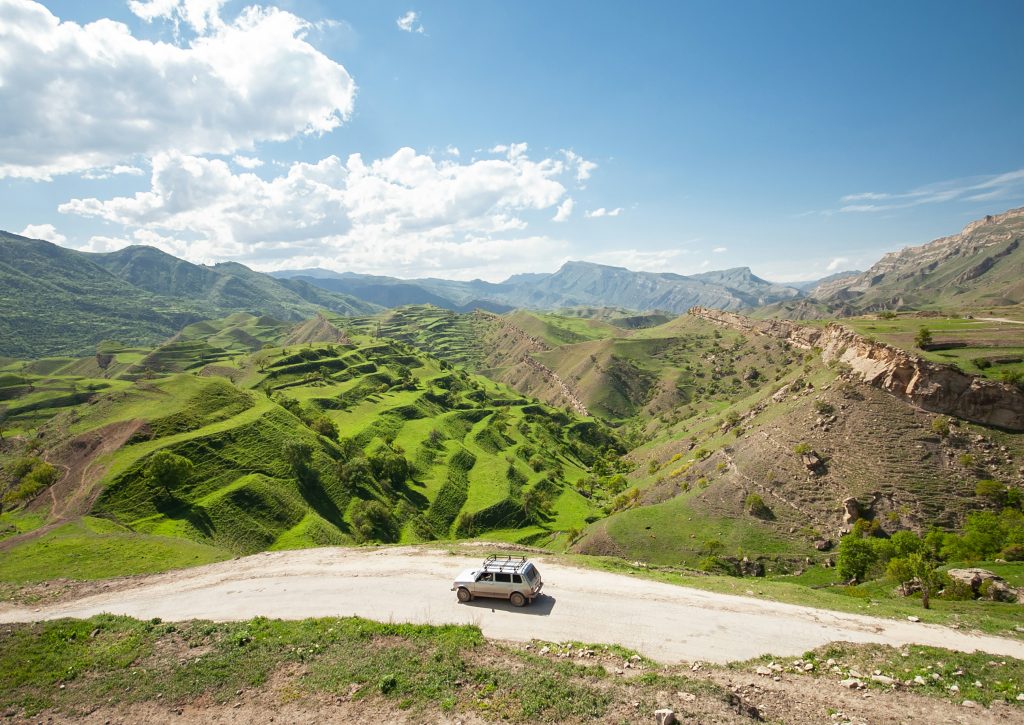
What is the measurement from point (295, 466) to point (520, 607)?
62.9m

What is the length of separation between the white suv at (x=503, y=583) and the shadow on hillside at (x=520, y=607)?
29 cm

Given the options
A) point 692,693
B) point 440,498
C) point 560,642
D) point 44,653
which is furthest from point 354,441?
point 692,693

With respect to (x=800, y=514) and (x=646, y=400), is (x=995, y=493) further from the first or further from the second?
(x=646, y=400)

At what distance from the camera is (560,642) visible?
834 inches

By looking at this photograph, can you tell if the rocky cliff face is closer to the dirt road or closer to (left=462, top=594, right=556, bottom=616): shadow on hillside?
the dirt road

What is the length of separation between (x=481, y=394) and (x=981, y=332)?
5240 inches

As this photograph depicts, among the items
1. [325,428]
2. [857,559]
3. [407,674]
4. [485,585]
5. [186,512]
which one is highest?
[407,674]

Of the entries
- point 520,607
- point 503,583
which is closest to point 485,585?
point 503,583

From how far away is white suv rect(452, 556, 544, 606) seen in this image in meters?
24.9

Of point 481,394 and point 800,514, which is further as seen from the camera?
point 481,394

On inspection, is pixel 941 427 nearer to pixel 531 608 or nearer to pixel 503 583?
pixel 531 608

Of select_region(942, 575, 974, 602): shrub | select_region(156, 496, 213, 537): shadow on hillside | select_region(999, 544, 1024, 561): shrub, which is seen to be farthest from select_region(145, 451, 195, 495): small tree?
select_region(999, 544, 1024, 561): shrub

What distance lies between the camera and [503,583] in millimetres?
25141

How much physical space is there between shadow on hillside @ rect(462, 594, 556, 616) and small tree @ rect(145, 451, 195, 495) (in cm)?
5365
